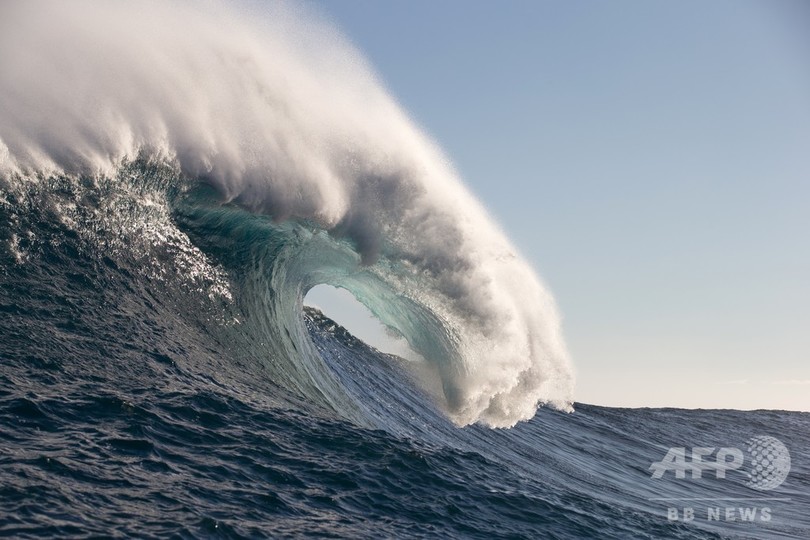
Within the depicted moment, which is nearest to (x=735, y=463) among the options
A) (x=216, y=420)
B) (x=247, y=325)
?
(x=247, y=325)

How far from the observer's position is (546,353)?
15547 millimetres

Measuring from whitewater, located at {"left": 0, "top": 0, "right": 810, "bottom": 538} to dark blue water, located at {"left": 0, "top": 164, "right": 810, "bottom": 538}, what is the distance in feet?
0.13

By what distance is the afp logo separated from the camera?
62.0 feet

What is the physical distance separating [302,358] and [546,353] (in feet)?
18.9

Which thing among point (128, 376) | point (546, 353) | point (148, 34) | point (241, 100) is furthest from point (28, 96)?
point (546, 353)

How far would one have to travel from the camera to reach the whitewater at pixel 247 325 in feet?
21.4

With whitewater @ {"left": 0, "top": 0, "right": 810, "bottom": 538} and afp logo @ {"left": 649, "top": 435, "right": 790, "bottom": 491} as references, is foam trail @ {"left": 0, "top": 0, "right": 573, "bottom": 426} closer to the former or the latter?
whitewater @ {"left": 0, "top": 0, "right": 810, "bottom": 538}

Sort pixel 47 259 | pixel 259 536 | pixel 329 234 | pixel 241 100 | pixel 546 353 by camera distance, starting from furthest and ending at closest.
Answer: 1. pixel 546 353
2. pixel 329 234
3. pixel 241 100
4. pixel 47 259
5. pixel 259 536

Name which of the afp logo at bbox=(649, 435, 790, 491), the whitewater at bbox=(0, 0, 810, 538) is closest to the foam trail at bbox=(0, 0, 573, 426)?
the whitewater at bbox=(0, 0, 810, 538)

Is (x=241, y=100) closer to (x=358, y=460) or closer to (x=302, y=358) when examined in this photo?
(x=302, y=358)

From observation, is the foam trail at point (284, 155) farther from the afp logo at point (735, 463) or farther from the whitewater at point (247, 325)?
the afp logo at point (735, 463)

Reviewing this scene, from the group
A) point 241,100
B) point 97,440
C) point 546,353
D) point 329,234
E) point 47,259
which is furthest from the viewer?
point 546,353

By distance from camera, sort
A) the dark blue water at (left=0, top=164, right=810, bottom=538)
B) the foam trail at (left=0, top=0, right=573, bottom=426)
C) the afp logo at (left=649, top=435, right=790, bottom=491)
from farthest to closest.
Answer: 1. the afp logo at (left=649, top=435, right=790, bottom=491)
2. the foam trail at (left=0, top=0, right=573, bottom=426)
3. the dark blue water at (left=0, top=164, right=810, bottom=538)

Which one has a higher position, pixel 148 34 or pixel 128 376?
pixel 148 34
